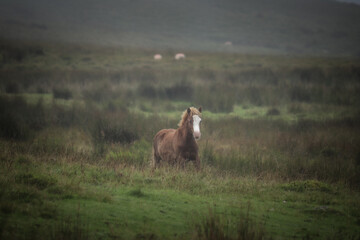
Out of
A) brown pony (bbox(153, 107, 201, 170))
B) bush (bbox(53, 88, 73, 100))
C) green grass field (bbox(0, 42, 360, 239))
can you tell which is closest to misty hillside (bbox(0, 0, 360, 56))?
bush (bbox(53, 88, 73, 100))

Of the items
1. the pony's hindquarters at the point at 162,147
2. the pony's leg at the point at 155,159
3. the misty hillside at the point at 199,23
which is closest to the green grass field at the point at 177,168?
the pony's leg at the point at 155,159

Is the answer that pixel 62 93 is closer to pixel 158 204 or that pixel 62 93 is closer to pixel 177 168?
pixel 177 168

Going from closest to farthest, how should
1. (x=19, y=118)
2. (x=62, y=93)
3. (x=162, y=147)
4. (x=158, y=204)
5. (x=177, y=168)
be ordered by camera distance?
(x=158, y=204)
(x=177, y=168)
(x=162, y=147)
(x=19, y=118)
(x=62, y=93)

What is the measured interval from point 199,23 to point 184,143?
357ft

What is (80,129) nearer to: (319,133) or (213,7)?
(319,133)

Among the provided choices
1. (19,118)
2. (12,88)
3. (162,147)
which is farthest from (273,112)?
(12,88)

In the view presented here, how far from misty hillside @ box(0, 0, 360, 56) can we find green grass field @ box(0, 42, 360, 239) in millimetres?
52382

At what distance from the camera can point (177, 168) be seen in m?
8.77

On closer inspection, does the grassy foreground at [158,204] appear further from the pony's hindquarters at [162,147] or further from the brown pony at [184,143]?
the pony's hindquarters at [162,147]

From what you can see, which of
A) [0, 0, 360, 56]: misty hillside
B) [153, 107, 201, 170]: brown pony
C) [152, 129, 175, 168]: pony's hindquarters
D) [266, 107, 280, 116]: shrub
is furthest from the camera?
[0, 0, 360, 56]: misty hillside

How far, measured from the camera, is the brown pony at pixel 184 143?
9.02 metres

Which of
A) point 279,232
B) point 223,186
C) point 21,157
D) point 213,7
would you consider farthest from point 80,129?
point 213,7

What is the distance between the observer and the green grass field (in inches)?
213

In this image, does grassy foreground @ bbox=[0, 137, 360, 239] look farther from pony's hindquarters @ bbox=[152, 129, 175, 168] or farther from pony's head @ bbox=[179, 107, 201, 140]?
pony's head @ bbox=[179, 107, 201, 140]
